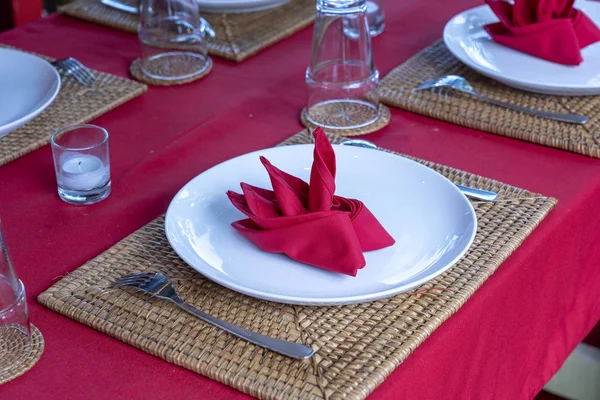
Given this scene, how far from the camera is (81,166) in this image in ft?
2.95

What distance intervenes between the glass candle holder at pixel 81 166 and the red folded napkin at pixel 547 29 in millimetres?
574

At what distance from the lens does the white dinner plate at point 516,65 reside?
3.55 feet

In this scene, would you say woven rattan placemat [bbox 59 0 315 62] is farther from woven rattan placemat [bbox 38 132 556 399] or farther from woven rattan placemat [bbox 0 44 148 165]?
woven rattan placemat [bbox 38 132 556 399]

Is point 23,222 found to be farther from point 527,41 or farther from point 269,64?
point 527,41

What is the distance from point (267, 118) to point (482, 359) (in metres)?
0.44

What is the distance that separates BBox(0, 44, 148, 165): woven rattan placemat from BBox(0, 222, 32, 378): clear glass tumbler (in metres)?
0.34

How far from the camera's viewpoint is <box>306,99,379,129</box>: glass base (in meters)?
1.06

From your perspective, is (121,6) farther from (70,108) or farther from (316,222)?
(316,222)

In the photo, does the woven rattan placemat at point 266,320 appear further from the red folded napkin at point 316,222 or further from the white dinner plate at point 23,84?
the white dinner plate at point 23,84

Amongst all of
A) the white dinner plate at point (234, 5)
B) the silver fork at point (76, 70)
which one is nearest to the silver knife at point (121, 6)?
the white dinner plate at point (234, 5)

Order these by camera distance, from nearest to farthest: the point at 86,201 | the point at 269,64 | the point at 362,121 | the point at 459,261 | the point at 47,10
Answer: the point at 459,261, the point at 86,201, the point at 362,121, the point at 269,64, the point at 47,10

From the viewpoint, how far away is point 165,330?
0.69 m

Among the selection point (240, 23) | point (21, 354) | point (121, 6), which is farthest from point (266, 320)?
point (121, 6)

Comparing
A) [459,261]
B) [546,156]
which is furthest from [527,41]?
[459,261]
